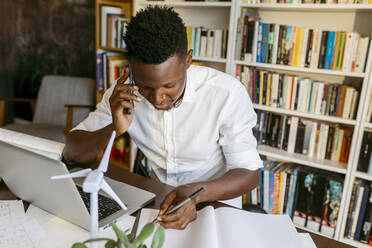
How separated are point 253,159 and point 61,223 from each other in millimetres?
663

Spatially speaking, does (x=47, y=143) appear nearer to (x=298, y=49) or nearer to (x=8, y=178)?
(x=8, y=178)

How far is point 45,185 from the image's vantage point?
2.54 feet

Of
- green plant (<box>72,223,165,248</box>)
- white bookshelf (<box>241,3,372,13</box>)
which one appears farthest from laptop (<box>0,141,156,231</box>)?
white bookshelf (<box>241,3,372,13</box>)

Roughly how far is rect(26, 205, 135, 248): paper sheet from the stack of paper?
15 millimetres

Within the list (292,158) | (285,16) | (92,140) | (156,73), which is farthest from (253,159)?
(285,16)

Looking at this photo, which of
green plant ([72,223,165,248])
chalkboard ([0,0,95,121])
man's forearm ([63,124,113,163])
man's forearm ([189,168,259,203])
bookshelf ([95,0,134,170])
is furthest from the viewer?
chalkboard ([0,0,95,121])

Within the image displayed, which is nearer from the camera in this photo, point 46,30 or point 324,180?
point 324,180

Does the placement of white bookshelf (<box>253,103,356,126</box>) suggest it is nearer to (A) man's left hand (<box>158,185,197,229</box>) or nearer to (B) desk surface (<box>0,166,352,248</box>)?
(B) desk surface (<box>0,166,352,248</box>)

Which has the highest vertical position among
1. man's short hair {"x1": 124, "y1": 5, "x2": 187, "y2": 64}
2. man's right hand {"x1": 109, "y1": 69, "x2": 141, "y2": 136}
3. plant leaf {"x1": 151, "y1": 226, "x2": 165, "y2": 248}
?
man's short hair {"x1": 124, "y1": 5, "x2": 187, "y2": 64}

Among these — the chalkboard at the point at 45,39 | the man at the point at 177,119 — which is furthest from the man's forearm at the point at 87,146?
the chalkboard at the point at 45,39

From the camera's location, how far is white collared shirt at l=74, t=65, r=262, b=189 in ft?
3.82

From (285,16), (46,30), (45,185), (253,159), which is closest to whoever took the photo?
(45,185)

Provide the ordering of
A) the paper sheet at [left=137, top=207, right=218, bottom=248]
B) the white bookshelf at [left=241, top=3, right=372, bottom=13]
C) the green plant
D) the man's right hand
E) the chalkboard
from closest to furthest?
the green plant < the paper sheet at [left=137, top=207, right=218, bottom=248] < the man's right hand < the white bookshelf at [left=241, top=3, right=372, bottom=13] < the chalkboard

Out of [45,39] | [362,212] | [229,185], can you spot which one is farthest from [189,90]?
[45,39]
